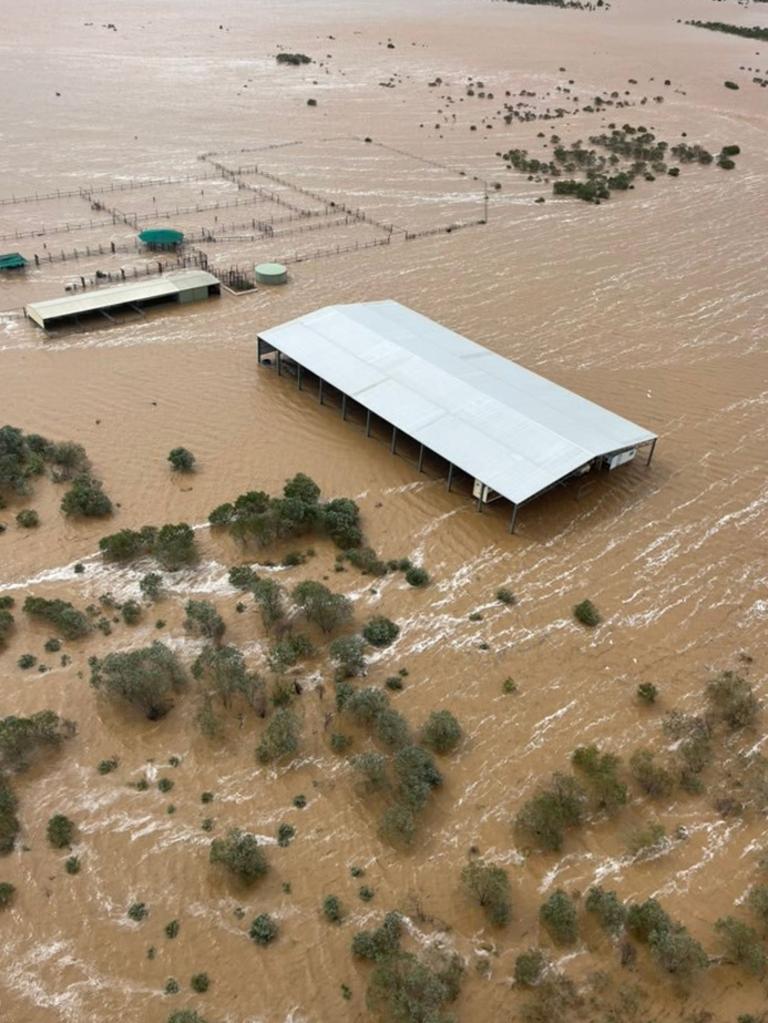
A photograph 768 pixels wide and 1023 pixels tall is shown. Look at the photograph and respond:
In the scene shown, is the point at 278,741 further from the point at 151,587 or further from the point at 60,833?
the point at 151,587

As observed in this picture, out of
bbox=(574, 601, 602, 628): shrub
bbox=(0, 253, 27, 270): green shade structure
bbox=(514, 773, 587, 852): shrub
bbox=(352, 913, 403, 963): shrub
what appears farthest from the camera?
bbox=(0, 253, 27, 270): green shade structure

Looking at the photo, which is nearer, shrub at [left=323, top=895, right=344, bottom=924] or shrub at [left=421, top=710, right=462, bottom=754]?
shrub at [left=323, top=895, right=344, bottom=924]

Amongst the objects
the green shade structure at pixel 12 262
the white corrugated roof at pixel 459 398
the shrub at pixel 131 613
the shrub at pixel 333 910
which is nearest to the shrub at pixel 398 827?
the shrub at pixel 333 910

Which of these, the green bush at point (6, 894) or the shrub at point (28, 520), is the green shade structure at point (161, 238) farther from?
the green bush at point (6, 894)

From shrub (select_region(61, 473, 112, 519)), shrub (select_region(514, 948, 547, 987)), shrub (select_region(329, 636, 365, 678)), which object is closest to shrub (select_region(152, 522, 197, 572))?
shrub (select_region(61, 473, 112, 519))

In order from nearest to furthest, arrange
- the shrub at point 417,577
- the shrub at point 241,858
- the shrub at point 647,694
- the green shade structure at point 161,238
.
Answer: the shrub at point 241,858 < the shrub at point 647,694 < the shrub at point 417,577 < the green shade structure at point 161,238

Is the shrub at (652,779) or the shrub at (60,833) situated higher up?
the shrub at (652,779)

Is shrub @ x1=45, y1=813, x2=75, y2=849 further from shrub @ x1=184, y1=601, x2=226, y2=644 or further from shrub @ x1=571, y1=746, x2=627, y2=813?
shrub @ x1=571, y1=746, x2=627, y2=813

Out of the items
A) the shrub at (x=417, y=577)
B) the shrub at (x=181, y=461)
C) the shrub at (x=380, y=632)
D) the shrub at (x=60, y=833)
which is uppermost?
the shrub at (x=181, y=461)
